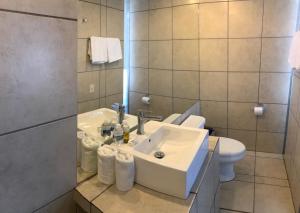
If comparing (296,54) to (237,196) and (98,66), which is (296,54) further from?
(98,66)

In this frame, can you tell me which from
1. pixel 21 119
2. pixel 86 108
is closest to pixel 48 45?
pixel 21 119

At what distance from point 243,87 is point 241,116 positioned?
1.20ft

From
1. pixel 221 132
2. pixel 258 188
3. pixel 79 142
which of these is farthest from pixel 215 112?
pixel 79 142

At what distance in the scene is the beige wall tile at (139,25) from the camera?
204 cm

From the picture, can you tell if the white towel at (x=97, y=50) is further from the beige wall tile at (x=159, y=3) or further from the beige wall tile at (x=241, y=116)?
the beige wall tile at (x=241, y=116)

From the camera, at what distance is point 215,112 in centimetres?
324

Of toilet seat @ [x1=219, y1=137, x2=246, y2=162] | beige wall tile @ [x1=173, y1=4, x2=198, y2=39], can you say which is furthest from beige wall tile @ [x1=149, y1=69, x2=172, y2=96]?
toilet seat @ [x1=219, y1=137, x2=246, y2=162]

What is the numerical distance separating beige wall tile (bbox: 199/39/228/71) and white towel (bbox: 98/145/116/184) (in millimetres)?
2146

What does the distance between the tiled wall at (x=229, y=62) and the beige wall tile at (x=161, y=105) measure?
3 centimetres

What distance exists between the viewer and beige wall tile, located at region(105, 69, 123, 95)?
1.72 metres

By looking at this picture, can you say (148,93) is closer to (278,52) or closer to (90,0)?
(90,0)

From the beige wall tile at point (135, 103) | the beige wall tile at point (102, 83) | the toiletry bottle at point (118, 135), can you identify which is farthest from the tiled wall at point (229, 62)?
the toiletry bottle at point (118, 135)

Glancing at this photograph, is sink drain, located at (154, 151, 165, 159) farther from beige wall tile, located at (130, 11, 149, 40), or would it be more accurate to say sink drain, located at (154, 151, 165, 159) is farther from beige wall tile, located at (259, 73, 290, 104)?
beige wall tile, located at (259, 73, 290, 104)

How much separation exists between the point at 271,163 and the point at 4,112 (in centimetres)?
302
